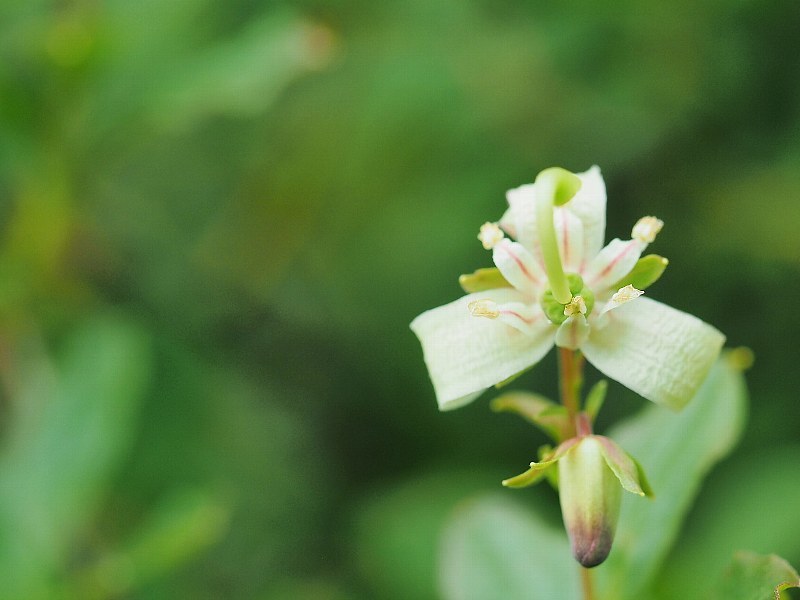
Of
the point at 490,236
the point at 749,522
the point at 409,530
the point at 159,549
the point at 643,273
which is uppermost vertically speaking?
the point at 490,236

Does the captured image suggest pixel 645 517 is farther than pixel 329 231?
No

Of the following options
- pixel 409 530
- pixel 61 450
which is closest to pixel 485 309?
pixel 61 450

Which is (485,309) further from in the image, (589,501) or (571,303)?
(589,501)

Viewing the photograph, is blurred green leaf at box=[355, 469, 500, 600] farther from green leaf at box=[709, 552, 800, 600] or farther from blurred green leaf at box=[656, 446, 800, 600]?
green leaf at box=[709, 552, 800, 600]

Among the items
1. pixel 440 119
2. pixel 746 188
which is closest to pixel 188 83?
pixel 440 119

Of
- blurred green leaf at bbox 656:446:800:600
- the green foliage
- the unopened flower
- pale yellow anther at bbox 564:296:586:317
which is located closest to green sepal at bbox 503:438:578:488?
the unopened flower

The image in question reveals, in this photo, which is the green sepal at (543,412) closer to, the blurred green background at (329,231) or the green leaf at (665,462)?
the green leaf at (665,462)
